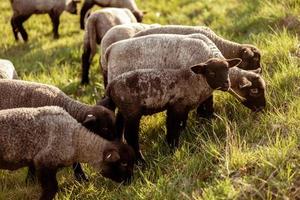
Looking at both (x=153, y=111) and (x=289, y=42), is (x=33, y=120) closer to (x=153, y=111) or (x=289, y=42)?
(x=153, y=111)

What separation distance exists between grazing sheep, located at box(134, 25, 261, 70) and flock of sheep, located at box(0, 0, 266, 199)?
0.05 feet

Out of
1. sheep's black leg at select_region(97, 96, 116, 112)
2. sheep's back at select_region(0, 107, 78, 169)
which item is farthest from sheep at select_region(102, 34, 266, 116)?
sheep's back at select_region(0, 107, 78, 169)

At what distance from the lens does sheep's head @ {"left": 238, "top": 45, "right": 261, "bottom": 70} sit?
7703 mm

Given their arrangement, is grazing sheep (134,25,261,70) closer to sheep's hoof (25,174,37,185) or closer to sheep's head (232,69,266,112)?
sheep's head (232,69,266,112)

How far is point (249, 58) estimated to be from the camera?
7.71m

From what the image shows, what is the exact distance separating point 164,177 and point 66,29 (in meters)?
8.58

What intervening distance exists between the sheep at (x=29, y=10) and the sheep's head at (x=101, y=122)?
665cm

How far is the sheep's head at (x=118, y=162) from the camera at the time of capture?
18.1 feet

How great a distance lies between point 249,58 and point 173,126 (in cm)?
203

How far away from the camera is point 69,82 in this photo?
9547mm

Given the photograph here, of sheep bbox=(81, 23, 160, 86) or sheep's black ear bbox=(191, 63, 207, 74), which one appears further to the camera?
sheep bbox=(81, 23, 160, 86)

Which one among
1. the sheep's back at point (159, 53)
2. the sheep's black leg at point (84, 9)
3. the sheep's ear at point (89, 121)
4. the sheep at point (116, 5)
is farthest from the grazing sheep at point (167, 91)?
the sheep's black leg at point (84, 9)

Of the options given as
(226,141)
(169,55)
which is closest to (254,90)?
(169,55)

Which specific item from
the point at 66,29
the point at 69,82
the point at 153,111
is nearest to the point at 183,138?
the point at 153,111
